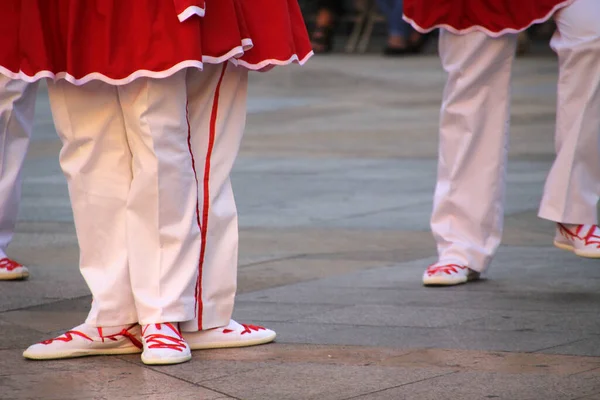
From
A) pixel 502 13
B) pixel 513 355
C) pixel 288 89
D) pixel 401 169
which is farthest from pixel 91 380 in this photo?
pixel 288 89

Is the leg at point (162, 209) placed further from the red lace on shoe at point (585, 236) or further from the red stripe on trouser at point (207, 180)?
the red lace on shoe at point (585, 236)

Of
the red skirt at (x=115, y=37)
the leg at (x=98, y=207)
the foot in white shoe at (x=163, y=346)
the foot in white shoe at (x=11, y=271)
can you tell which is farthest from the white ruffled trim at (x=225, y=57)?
the foot in white shoe at (x=11, y=271)

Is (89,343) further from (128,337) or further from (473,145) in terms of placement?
(473,145)

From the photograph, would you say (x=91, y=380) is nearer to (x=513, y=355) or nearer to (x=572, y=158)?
(x=513, y=355)

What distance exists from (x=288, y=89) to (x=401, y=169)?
19.1 ft

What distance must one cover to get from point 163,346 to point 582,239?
1.95 metres

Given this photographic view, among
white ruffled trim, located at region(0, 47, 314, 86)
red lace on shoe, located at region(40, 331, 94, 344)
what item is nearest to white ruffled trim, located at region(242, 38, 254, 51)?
white ruffled trim, located at region(0, 47, 314, 86)

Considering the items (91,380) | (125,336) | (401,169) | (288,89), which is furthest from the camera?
(288,89)

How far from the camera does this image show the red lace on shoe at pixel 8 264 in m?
4.91

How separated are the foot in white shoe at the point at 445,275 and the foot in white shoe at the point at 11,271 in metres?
1.56

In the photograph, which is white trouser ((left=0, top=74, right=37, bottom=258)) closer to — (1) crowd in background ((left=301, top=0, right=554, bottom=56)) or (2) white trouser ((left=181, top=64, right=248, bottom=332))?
(2) white trouser ((left=181, top=64, right=248, bottom=332))

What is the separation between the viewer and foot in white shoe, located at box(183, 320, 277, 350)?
3768 mm

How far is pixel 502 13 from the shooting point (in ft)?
15.3

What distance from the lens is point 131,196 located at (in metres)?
3.59
